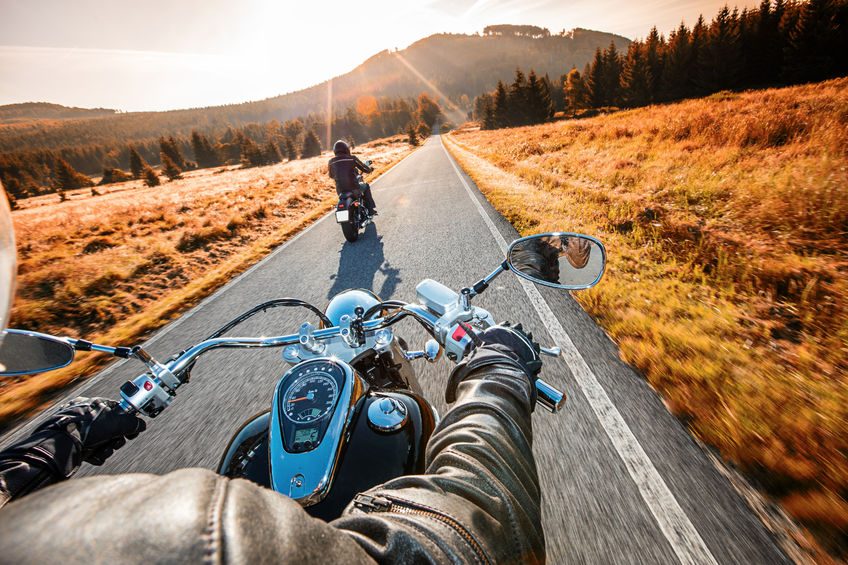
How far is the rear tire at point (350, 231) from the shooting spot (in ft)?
21.4

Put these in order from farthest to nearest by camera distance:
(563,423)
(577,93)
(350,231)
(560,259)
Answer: (577,93), (350,231), (563,423), (560,259)

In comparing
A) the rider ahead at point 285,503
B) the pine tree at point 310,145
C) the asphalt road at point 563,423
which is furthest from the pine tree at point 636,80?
the rider ahead at point 285,503

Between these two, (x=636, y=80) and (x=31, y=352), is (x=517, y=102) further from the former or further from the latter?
(x=31, y=352)

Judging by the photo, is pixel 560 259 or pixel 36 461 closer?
pixel 36 461

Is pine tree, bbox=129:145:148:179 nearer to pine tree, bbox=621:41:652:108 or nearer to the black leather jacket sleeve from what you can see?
pine tree, bbox=621:41:652:108

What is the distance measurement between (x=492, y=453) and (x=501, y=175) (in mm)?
11550

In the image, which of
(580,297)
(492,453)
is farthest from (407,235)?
(492,453)

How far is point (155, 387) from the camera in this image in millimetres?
1395

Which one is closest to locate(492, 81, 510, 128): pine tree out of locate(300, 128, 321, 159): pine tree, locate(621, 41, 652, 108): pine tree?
locate(621, 41, 652, 108): pine tree

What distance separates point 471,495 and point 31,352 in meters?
1.84

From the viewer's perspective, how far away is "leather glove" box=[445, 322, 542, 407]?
4.56 ft

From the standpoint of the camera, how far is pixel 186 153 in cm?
12456

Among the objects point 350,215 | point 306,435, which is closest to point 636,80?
point 350,215

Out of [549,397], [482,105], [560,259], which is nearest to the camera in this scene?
[549,397]
